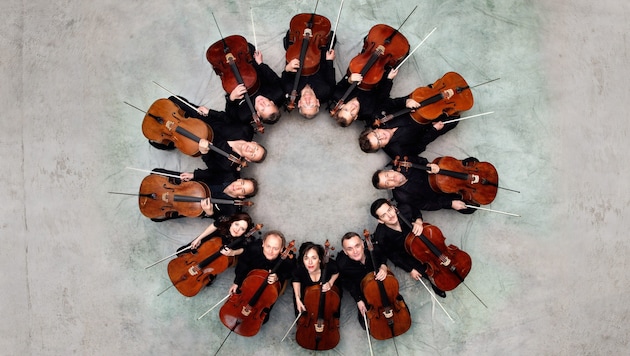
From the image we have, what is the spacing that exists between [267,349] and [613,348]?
3.69m

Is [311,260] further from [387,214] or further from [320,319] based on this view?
[387,214]

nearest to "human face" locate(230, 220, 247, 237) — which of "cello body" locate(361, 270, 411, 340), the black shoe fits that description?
"cello body" locate(361, 270, 411, 340)

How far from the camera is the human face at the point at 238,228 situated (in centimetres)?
393

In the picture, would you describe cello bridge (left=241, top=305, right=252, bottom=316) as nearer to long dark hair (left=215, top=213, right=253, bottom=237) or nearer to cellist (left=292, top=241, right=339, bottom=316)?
cellist (left=292, top=241, right=339, bottom=316)

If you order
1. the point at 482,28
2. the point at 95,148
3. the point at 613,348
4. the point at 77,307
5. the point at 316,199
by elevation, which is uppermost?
the point at 482,28

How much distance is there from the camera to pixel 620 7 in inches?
185

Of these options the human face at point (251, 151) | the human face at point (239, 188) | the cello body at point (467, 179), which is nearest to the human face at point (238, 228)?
the human face at point (239, 188)

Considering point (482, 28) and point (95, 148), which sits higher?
point (482, 28)

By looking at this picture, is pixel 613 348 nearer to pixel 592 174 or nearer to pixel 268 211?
Answer: pixel 592 174

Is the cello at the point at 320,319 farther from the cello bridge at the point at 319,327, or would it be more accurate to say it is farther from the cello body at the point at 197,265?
the cello body at the point at 197,265

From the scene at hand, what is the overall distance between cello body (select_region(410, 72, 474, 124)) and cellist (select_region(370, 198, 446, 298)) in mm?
911

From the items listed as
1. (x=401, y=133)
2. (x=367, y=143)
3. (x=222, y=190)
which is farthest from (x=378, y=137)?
(x=222, y=190)

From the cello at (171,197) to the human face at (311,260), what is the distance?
816mm

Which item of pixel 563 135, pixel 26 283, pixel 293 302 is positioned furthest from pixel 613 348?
pixel 26 283
